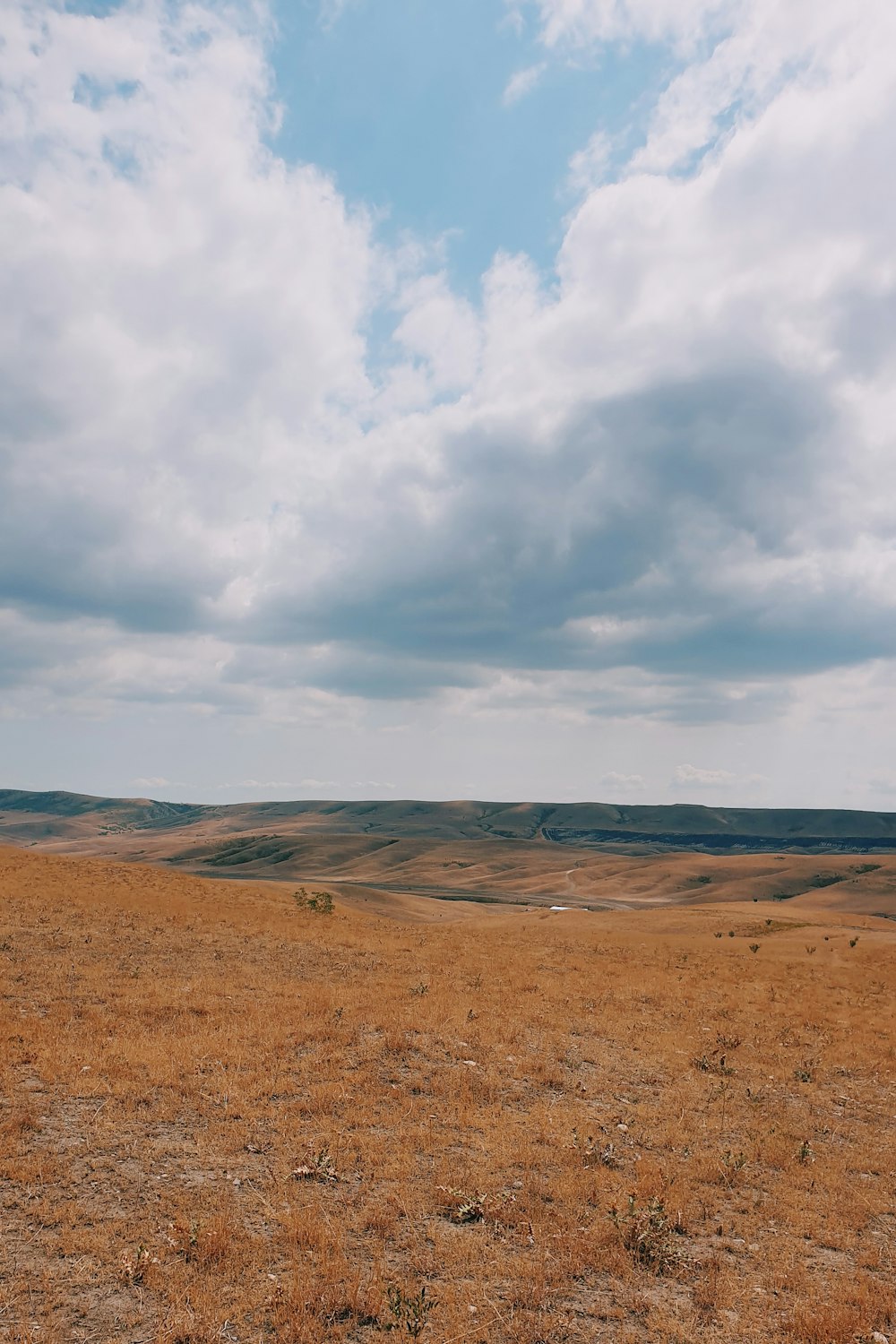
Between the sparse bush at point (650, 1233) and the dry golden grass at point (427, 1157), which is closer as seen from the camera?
the dry golden grass at point (427, 1157)

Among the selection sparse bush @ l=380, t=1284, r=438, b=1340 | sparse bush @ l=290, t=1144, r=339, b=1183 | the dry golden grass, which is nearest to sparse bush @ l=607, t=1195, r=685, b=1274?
the dry golden grass

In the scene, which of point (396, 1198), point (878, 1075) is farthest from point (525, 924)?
point (396, 1198)

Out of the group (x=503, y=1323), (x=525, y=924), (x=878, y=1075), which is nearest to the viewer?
(x=503, y=1323)

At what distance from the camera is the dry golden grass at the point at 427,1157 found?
8.42 m

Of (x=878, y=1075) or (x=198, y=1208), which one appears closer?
(x=198, y=1208)

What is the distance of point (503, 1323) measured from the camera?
26.7 ft

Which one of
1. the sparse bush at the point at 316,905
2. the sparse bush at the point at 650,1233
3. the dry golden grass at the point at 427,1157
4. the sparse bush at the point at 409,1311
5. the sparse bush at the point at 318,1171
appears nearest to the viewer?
the sparse bush at the point at 409,1311

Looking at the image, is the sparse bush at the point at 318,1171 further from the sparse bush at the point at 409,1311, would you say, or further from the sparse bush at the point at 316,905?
the sparse bush at the point at 316,905

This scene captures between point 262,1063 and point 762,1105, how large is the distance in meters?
11.5

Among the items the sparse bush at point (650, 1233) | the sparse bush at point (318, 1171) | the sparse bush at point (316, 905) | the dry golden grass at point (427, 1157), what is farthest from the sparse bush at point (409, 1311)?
the sparse bush at point (316, 905)

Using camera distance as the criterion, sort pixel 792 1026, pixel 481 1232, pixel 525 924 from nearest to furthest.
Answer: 1. pixel 481 1232
2. pixel 792 1026
3. pixel 525 924

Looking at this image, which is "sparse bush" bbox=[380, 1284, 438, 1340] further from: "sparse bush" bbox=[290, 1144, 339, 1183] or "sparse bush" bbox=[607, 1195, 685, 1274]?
"sparse bush" bbox=[607, 1195, 685, 1274]

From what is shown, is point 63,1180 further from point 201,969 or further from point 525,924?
point 525,924

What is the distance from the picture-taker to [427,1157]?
12.3m
